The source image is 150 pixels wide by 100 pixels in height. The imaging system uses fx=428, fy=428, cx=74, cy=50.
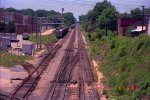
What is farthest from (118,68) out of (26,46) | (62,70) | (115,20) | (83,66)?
(115,20)

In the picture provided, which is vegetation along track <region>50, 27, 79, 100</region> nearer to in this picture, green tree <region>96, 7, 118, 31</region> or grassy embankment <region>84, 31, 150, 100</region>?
grassy embankment <region>84, 31, 150, 100</region>

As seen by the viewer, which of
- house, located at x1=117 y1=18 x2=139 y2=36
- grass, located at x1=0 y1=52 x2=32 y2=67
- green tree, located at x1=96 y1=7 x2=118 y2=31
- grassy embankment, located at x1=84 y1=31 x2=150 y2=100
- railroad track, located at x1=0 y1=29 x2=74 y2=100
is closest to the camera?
grassy embankment, located at x1=84 y1=31 x2=150 y2=100

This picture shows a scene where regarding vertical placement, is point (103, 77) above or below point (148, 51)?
below

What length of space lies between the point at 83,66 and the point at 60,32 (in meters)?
55.5

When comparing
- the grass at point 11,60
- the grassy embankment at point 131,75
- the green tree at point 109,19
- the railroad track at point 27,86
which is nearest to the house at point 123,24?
the green tree at point 109,19

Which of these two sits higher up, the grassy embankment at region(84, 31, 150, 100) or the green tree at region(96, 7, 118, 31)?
the green tree at region(96, 7, 118, 31)

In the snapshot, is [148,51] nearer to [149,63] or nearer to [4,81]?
[149,63]

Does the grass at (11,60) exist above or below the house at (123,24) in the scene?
below

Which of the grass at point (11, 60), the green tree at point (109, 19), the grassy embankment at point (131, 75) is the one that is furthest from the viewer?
the green tree at point (109, 19)

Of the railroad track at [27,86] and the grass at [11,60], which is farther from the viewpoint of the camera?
the grass at [11,60]

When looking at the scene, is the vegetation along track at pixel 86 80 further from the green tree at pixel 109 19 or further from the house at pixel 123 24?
the green tree at pixel 109 19

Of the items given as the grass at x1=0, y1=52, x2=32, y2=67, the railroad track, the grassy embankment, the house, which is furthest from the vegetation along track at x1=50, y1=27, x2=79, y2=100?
the house

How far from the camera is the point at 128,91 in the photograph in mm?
21875

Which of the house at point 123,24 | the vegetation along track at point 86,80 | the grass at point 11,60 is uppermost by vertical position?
the house at point 123,24
